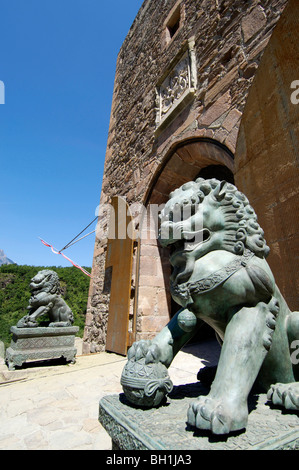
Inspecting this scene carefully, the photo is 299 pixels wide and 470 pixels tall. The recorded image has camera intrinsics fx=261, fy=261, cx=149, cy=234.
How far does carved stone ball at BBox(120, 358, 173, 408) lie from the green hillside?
766cm

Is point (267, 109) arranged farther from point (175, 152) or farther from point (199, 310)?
point (175, 152)

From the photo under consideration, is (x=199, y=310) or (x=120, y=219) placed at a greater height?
(x=120, y=219)

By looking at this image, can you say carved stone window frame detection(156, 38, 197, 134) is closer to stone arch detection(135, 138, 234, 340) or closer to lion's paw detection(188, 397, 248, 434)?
stone arch detection(135, 138, 234, 340)

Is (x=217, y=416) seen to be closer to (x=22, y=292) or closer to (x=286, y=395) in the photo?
Answer: (x=286, y=395)

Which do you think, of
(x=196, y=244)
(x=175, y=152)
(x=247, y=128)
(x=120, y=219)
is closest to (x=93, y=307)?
(x=120, y=219)

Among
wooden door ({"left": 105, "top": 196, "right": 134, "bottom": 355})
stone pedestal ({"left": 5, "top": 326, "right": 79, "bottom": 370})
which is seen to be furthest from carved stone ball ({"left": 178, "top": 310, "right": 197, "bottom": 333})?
stone pedestal ({"left": 5, "top": 326, "right": 79, "bottom": 370})

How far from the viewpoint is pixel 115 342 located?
4219 mm

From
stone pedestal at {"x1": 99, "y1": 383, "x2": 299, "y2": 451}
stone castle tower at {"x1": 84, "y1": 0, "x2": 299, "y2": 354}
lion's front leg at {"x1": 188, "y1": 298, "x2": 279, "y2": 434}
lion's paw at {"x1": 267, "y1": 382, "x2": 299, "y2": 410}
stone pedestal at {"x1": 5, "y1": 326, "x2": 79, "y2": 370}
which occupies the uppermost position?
stone castle tower at {"x1": 84, "y1": 0, "x2": 299, "y2": 354}

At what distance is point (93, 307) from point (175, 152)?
379 centimetres

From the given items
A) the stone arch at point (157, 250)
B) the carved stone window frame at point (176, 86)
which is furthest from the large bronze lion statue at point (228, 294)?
the carved stone window frame at point (176, 86)

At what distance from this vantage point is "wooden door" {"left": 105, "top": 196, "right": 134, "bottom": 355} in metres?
4.11
